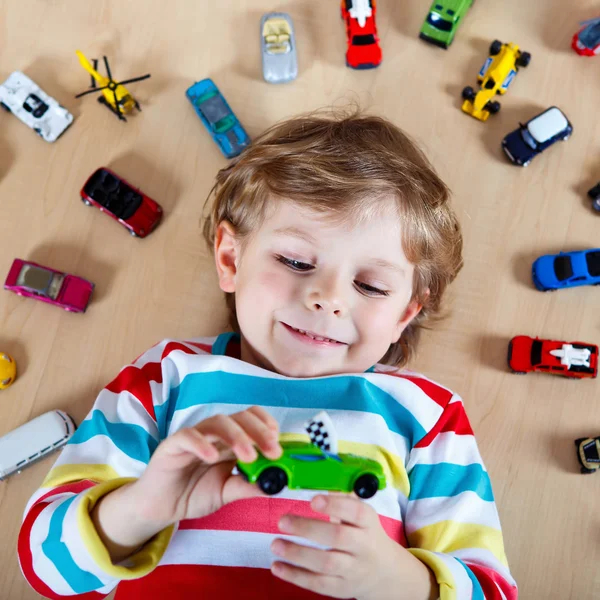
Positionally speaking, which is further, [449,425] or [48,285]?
[48,285]

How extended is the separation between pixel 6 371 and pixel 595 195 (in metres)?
0.99

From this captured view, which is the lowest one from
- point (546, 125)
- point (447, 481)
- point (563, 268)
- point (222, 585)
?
point (222, 585)

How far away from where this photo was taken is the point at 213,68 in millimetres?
1042

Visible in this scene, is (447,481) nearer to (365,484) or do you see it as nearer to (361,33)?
(365,484)

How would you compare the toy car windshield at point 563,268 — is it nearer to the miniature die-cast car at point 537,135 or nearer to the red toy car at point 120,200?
the miniature die-cast car at point 537,135

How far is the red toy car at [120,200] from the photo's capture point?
3.08ft

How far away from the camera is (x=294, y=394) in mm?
699

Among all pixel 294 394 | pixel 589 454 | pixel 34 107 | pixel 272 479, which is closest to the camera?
pixel 272 479

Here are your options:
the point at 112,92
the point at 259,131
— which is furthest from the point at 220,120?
the point at 112,92

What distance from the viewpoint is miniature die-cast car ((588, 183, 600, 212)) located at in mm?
966

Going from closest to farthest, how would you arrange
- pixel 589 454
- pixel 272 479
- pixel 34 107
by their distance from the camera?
pixel 272 479 < pixel 589 454 < pixel 34 107

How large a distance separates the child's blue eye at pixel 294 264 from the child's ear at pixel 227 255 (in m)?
0.09

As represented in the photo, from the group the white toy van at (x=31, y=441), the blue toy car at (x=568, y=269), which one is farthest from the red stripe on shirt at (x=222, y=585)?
the blue toy car at (x=568, y=269)

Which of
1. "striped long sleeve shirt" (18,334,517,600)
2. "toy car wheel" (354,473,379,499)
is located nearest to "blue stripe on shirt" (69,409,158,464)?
"striped long sleeve shirt" (18,334,517,600)
